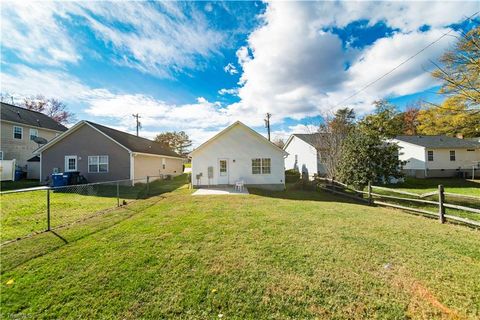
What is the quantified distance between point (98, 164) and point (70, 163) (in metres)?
2.57

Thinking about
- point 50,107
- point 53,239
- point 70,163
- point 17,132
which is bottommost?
point 53,239

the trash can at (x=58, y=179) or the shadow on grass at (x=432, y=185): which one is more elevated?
the trash can at (x=58, y=179)

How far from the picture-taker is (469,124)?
1371cm

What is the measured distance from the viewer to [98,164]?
662 inches

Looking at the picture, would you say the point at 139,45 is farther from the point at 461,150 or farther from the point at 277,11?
the point at 461,150

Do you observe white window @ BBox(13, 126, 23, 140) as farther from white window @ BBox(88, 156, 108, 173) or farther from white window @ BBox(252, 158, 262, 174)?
white window @ BBox(252, 158, 262, 174)

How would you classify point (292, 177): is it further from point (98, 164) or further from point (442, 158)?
point (98, 164)

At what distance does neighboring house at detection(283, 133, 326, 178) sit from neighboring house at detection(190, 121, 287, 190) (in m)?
6.88

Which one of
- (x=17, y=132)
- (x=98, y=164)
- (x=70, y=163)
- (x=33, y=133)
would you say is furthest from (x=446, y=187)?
(x=33, y=133)

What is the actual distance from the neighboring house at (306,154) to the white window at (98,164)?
1933 cm

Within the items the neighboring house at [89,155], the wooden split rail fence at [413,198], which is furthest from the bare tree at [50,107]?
the wooden split rail fence at [413,198]

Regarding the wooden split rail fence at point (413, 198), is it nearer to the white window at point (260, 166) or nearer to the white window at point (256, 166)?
the white window at point (260, 166)

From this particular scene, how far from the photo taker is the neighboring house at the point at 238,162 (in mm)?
15320

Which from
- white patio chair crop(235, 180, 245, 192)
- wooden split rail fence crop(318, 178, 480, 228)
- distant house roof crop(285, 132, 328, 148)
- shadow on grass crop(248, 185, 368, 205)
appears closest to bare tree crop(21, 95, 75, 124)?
white patio chair crop(235, 180, 245, 192)
